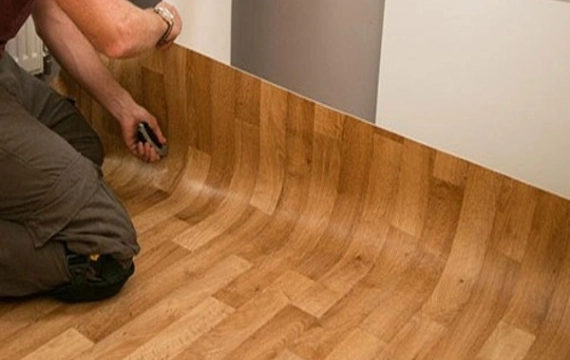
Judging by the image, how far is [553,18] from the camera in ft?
5.14

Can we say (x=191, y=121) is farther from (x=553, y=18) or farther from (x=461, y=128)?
(x=553, y=18)

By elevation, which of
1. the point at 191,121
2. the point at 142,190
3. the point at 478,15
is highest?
the point at 478,15

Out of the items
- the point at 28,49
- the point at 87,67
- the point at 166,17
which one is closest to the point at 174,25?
the point at 166,17

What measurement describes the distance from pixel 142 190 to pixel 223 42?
1.67 feet

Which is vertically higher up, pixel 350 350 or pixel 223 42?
pixel 223 42

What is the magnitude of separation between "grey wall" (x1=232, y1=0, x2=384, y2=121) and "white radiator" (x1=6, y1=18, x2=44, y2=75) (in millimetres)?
522

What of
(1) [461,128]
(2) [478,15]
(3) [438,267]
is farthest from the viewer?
(1) [461,128]

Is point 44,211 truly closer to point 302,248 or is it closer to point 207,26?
point 302,248

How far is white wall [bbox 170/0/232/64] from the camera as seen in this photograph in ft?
6.37

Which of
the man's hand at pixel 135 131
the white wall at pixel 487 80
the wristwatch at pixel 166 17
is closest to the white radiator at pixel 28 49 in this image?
the man's hand at pixel 135 131

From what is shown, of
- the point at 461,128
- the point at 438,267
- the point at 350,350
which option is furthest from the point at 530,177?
the point at 350,350

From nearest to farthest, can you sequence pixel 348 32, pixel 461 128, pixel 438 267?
1. pixel 438 267
2. pixel 461 128
3. pixel 348 32

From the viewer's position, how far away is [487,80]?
1.69 meters

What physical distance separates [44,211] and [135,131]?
0.43 meters
